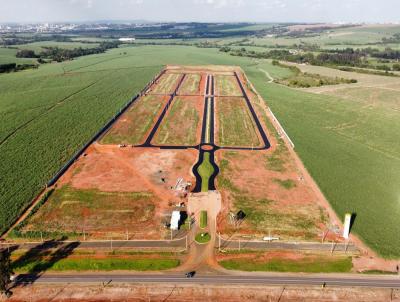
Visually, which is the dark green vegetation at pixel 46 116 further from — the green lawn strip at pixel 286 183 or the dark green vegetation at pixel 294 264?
the green lawn strip at pixel 286 183

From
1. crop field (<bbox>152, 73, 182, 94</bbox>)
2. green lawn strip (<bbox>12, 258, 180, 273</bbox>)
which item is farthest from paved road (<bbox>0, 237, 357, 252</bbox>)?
crop field (<bbox>152, 73, 182, 94</bbox>)

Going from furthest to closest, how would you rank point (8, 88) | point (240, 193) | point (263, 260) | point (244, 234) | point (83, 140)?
point (8, 88)
point (83, 140)
point (240, 193)
point (244, 234)
point (263, 260)

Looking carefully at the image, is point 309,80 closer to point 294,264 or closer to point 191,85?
point 191,85

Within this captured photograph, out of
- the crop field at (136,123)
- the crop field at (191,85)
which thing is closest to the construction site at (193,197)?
the crop field at (136,123)

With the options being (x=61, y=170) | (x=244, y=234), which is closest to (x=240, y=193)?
(x=244, y=234)

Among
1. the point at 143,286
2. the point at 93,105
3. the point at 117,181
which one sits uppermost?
the point at 93,105

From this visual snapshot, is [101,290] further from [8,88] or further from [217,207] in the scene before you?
[8,88]

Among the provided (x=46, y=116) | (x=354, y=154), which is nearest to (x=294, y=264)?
(x=354, y=154)
